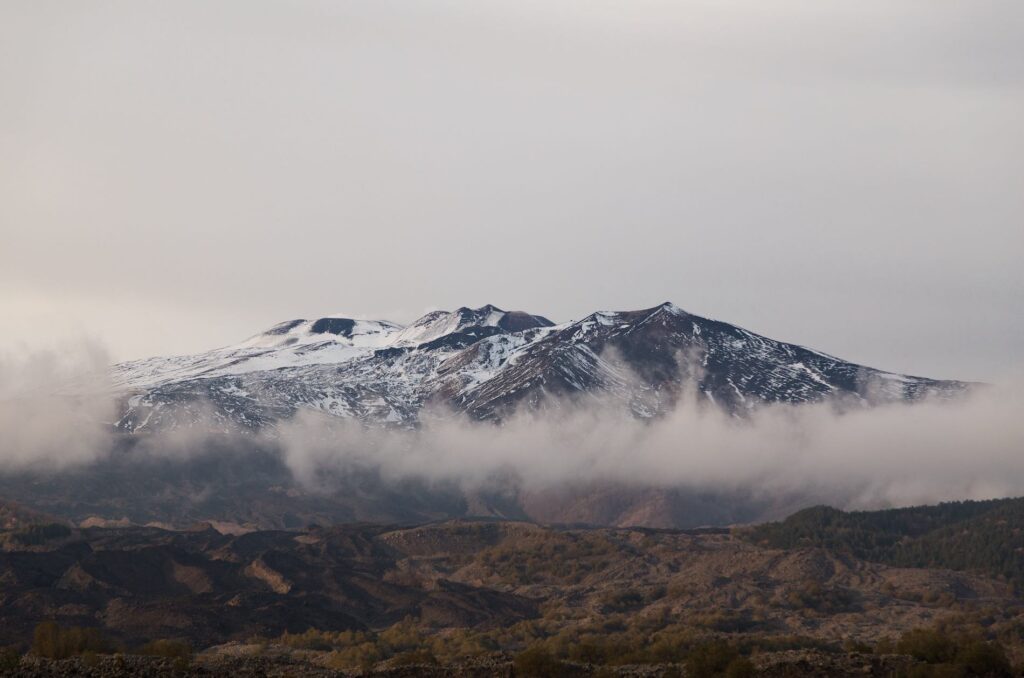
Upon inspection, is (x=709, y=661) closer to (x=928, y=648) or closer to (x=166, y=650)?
(x=928, y=648)

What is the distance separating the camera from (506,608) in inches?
5694

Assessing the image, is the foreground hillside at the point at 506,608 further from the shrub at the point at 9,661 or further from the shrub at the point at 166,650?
the shrub at the point at 9,661

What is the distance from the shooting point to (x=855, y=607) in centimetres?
13562

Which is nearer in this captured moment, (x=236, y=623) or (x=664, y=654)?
(x=664, y=654)

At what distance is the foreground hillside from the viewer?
8169 centimetres

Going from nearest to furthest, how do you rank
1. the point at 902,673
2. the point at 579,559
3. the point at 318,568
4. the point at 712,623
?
1. the point at 902,673
2. the point at 712,623
3. the point at 318,568
4. the point at 579,559

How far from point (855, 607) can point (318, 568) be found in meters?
70.1

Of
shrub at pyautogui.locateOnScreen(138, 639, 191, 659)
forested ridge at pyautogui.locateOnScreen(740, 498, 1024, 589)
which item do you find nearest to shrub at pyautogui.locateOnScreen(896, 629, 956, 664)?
shrub at pyautogui.locateOnScreen(138, 639, 191, 659)

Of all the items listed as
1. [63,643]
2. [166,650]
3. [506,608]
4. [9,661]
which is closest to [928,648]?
[166,650]

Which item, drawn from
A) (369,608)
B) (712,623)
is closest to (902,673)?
(712,623)

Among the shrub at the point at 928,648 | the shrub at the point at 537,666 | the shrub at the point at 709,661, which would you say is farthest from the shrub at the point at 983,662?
the shrub at the point at 537,666

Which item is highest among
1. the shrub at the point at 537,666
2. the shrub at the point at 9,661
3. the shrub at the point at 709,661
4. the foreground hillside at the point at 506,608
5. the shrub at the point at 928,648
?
the shrub at the point at 928,648

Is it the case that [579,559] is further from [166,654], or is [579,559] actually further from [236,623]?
[166,654]

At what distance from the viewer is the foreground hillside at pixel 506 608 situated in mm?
81688
